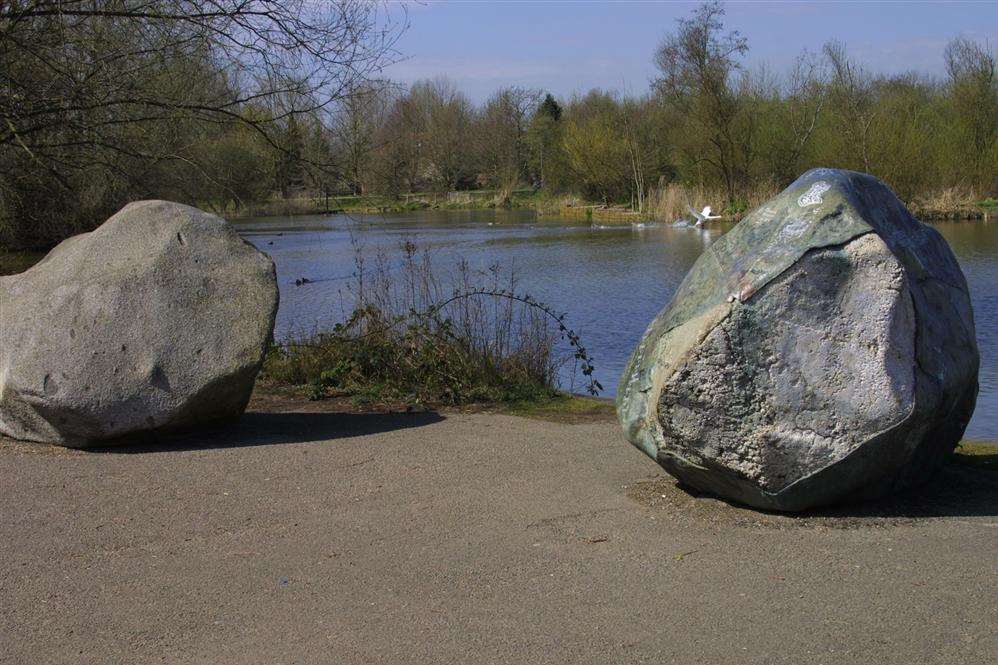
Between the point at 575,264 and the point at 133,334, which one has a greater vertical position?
the point at 133,334

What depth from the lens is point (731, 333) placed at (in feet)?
16.5

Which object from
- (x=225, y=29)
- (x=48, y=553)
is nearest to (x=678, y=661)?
(x=48, y=553)

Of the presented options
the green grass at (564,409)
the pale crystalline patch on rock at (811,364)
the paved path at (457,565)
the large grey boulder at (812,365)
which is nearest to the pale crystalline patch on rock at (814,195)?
the large grey boulder at (812,365)

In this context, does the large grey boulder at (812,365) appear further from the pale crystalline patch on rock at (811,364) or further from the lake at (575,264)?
the lake at (575,264)

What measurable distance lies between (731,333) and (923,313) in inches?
39.9

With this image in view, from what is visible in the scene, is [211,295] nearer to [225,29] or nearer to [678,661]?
[225,29]

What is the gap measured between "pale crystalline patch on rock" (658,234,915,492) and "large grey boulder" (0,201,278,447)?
10.8 feet

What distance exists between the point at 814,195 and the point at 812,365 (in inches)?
36.8

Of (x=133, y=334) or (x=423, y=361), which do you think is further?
(x=423, y=361)

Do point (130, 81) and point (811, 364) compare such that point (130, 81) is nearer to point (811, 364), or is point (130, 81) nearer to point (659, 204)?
point (811, 364)

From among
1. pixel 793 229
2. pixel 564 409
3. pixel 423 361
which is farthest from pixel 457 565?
pixel 423 361

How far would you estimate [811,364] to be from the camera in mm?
5000

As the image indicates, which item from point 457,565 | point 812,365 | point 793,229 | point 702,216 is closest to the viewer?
point 457,565

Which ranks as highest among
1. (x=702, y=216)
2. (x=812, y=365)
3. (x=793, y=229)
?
(x=793, y=229)
